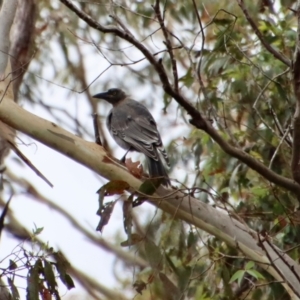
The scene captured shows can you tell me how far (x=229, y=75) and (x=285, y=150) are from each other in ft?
2.22

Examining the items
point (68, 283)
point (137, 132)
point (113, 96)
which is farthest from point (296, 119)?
point (113, 96)

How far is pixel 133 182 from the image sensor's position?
4.50m

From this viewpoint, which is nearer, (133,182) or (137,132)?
(133,182)

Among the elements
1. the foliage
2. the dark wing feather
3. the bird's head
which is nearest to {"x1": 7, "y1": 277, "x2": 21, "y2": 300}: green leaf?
the foliage

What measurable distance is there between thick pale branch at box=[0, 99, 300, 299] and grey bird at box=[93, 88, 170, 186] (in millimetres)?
759

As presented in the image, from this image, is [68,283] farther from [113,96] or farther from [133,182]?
[113,96]

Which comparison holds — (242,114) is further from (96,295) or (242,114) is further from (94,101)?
(94,101)

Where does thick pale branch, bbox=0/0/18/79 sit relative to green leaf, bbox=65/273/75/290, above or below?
above

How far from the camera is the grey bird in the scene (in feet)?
18.5

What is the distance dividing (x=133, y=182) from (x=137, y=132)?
1.79 m

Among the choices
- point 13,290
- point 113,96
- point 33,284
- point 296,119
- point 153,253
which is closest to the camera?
point 296,119

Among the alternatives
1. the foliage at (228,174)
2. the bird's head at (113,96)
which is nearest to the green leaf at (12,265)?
the foliage at (228,174)

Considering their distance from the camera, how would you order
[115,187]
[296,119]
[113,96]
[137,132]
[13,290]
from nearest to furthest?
[296,119]
[13,290]
[115,187]
[137,132]
[113,96]

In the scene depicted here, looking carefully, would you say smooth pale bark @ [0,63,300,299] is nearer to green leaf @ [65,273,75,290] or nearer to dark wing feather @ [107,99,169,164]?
green leaf @ [65,273,75,290]
